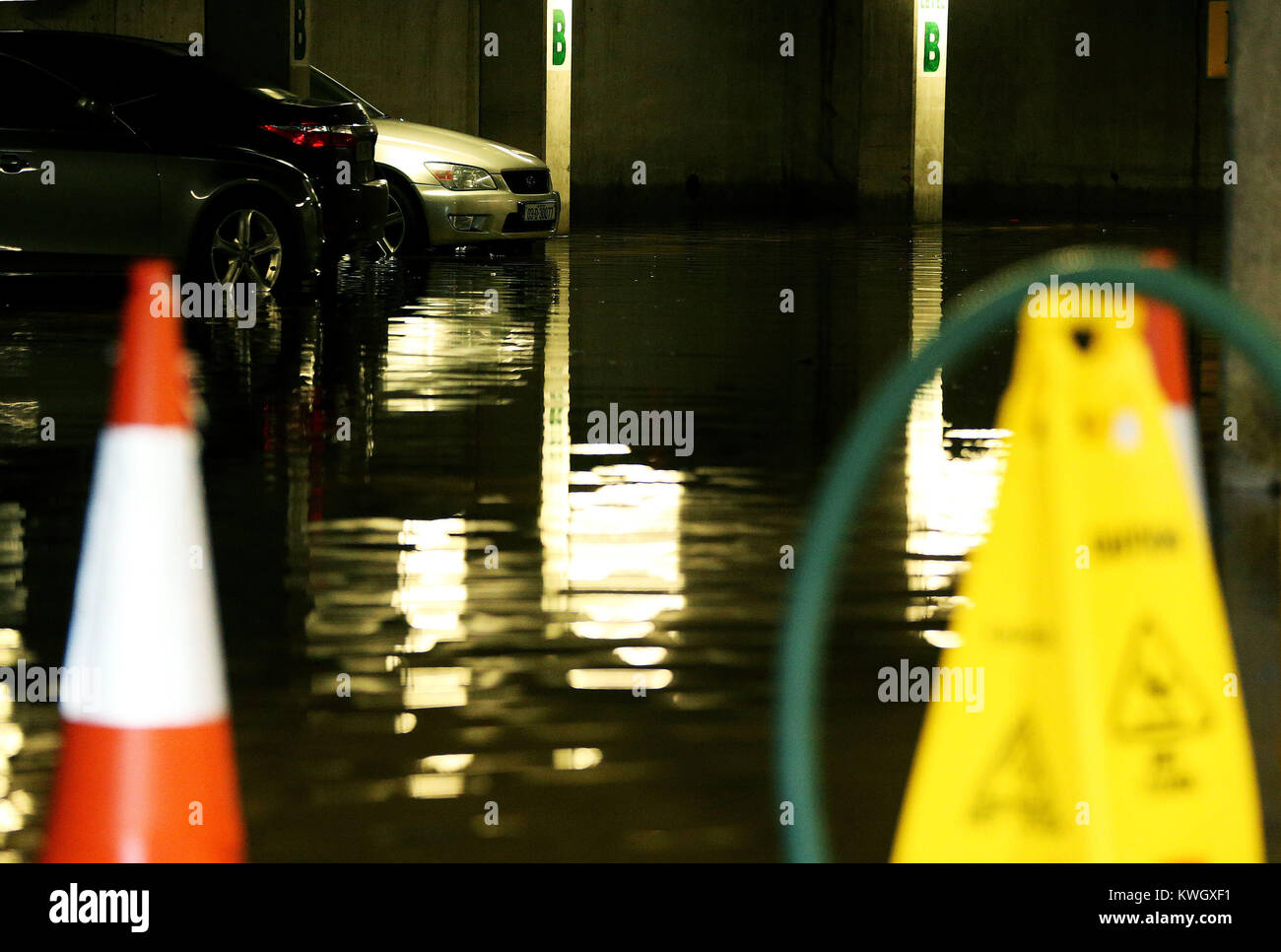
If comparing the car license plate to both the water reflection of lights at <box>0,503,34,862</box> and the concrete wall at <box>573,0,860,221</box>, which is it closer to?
the concrete wall at <box>573,0,860,221</box>

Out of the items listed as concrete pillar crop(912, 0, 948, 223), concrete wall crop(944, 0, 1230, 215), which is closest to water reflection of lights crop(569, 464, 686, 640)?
concrete pillar crop(912, 0, 948, 223)

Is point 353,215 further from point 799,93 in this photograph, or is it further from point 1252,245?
point 799,93

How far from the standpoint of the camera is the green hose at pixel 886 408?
3068 millimetres

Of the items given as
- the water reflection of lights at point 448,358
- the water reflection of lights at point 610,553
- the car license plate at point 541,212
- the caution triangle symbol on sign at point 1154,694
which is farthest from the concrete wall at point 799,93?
the caution triangle symbol on sign at point 1154,694

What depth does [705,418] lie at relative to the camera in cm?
964

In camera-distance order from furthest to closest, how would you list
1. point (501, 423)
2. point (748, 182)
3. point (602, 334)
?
point (748, 182) → point (602, 334) → point (501, 423)

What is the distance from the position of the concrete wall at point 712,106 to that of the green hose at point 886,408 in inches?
1090

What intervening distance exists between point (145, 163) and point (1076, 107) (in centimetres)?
2362

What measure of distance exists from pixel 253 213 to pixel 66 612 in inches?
330

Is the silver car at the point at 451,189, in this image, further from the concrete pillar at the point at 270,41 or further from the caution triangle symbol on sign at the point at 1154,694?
the caution triangle symbol on sign at the point at 1154,694
